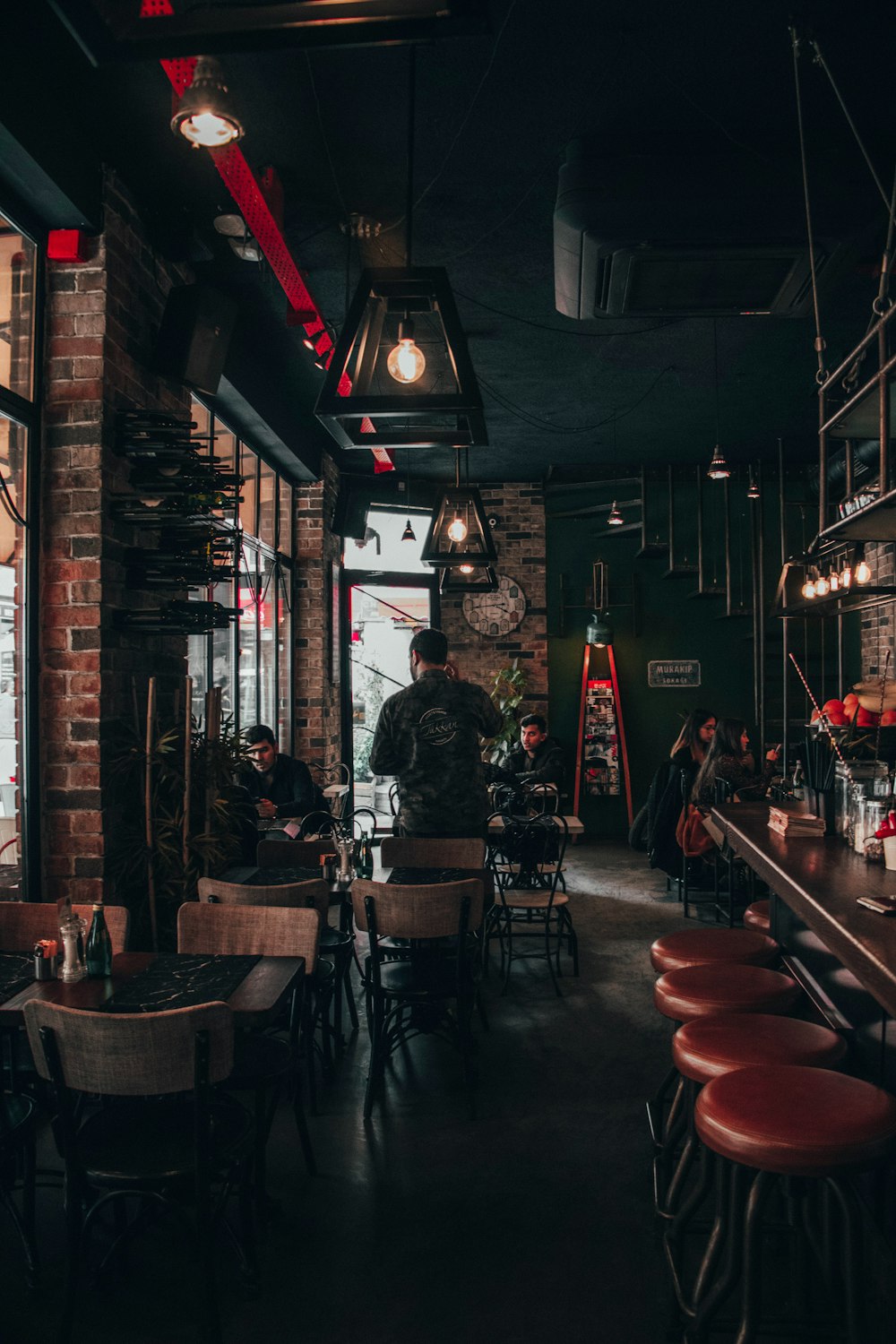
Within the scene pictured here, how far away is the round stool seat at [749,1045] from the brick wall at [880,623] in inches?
224

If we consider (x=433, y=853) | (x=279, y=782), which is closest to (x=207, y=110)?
(x=433, y=853)

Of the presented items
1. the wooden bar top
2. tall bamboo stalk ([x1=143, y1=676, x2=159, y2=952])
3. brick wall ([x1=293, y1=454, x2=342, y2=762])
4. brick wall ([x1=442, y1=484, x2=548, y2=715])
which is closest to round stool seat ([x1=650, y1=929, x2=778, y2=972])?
the wooden bar top

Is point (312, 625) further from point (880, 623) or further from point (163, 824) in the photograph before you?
point (880, 623)

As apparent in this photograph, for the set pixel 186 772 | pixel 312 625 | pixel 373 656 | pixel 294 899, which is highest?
pixel 312 625

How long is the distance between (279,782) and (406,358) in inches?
126

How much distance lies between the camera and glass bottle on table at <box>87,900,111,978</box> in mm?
2531

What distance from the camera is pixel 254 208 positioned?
10.5 feet

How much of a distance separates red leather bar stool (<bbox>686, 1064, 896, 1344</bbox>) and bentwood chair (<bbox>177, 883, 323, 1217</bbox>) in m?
1.25

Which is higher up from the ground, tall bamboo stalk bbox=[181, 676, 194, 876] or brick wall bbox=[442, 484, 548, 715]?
brick wall bbox=[442, 484, 548, 715]

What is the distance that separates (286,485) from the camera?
7.09 m

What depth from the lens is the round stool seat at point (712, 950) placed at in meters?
2.65

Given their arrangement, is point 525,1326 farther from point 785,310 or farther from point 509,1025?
point 785,310

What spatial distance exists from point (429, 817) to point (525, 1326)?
2208 mm

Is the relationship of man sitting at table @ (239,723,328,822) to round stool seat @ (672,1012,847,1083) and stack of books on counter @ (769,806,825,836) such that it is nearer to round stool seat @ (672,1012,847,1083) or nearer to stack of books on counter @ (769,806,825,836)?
stack of books on counter @ (769,806,825,836)
